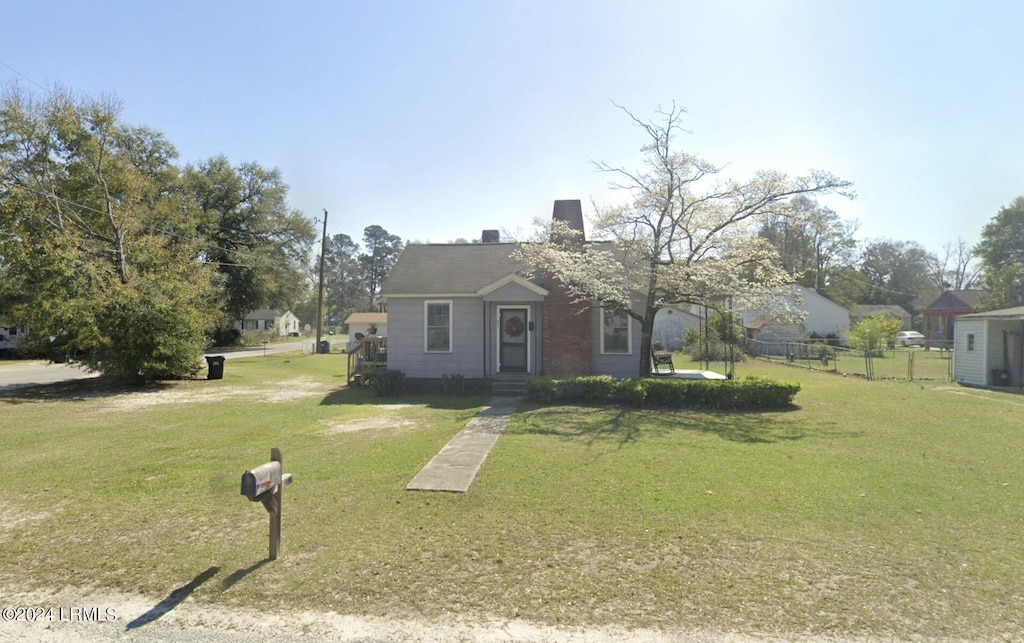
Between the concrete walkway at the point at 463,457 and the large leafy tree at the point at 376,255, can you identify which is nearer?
the concrete walkway at the point at 463,457

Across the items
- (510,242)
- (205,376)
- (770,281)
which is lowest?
(205,376)

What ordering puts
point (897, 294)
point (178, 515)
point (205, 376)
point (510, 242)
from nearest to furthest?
point (178, 515), point (510, 242), point (205, 376), point (897, 294)

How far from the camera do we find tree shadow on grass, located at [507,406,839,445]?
28.2 feet

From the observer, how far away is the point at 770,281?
41.6 ft


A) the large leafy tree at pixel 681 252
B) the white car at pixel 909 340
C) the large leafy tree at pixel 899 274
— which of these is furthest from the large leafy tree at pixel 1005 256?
the large leafy tree at pixel 681 252

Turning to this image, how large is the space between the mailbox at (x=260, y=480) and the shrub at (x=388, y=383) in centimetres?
1007

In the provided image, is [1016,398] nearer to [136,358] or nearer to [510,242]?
[510,242]

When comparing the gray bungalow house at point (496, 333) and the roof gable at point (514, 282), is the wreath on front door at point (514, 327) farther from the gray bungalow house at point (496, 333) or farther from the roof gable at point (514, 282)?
the roof gable at point (514, 282)

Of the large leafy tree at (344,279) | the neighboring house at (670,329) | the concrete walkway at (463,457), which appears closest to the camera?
the concrete walkway at (463,457)

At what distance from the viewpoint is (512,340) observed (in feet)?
49.4

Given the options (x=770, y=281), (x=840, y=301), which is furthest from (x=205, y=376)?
(x=840, y=301)

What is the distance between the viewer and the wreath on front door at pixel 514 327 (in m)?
15.0

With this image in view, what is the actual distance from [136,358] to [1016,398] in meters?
23.6

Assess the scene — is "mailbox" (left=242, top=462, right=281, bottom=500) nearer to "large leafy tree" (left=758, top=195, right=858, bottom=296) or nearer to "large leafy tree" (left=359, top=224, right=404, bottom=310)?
"large leafy tree" (left=758, top=195, right=858, bottom=296)
